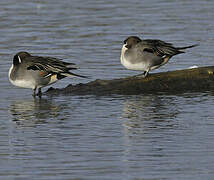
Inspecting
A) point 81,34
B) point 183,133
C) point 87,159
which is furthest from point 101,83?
point 81,34

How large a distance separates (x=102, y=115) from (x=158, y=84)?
7.34 feet

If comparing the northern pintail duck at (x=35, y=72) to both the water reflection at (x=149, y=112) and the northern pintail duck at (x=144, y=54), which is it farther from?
the water reflection at (x=149, y=112)

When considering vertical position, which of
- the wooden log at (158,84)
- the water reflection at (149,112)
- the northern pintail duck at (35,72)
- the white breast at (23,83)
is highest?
the northern pintail duck at (35,72)

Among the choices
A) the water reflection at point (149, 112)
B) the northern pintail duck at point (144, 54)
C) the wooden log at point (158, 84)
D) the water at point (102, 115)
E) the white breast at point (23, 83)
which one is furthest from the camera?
the northern pintail duck at point (144, 54)

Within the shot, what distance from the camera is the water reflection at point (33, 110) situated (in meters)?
11.5

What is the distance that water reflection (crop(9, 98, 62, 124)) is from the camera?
11.5 meters

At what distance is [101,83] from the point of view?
13.5 meters

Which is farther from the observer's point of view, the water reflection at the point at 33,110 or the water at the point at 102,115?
the water reflection at the point at 33,110

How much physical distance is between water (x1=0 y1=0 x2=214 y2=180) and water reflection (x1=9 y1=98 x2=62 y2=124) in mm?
16

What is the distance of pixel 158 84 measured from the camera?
44.3 ft

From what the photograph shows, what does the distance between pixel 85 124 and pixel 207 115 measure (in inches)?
72.2

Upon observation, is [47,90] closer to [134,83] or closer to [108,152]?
[134,83]

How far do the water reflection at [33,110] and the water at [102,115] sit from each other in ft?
0.05

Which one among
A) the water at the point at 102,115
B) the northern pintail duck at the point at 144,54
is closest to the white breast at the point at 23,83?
the water at the point at 102,115
